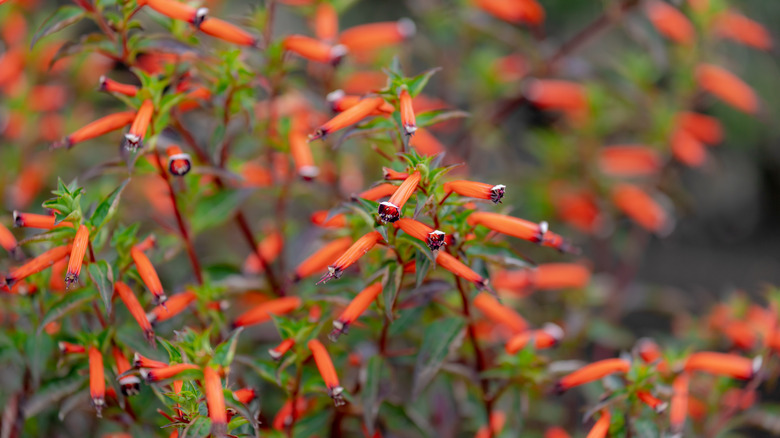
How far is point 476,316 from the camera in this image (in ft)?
6.63

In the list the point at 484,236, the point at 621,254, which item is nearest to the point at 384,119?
the point at 484,236

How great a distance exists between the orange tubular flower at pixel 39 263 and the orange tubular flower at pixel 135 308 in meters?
0.16

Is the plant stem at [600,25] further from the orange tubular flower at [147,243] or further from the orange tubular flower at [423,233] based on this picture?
the orange tubular flower at [147,243]

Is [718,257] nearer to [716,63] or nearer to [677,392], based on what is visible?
[716,63]

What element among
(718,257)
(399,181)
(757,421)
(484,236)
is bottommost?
(718,257)

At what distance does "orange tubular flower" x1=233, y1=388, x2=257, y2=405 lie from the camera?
166 centimetres

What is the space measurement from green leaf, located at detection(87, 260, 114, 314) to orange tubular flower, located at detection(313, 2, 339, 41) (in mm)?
1079

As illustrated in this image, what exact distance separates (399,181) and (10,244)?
0.98 metres

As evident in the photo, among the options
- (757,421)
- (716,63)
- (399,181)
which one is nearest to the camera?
(399,181)

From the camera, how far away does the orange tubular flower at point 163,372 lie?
4.98 feet

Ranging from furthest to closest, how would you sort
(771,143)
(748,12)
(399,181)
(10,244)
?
(771,143) → (748,12) → (10,244) → (399,181)

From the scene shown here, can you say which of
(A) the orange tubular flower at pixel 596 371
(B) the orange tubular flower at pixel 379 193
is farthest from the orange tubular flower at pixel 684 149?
(B) the orange tubular flower at pixel 379 193

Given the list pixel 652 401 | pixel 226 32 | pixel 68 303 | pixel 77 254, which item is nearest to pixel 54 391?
pixel 68 303

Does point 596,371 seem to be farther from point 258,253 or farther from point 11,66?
point 11,66
